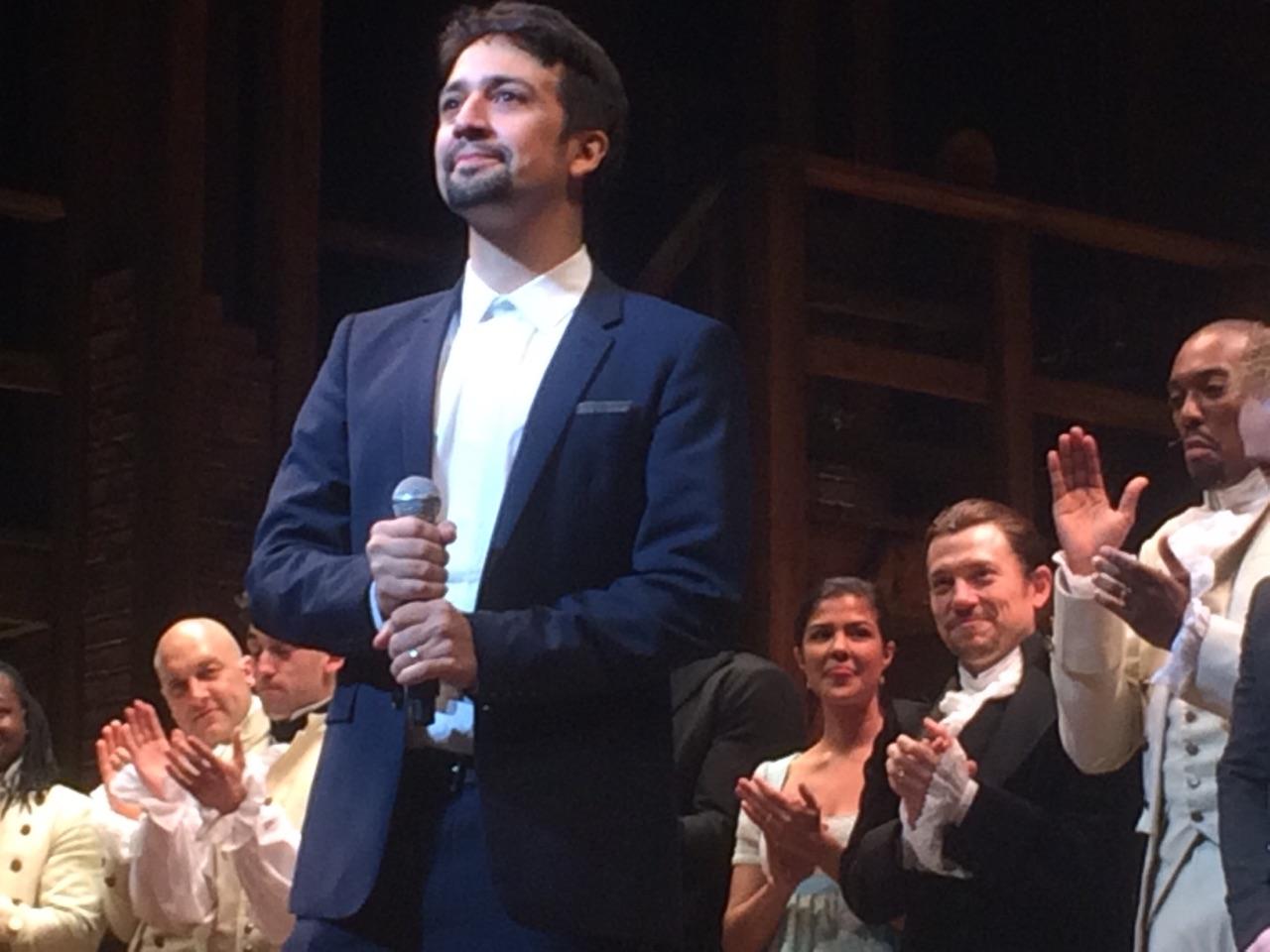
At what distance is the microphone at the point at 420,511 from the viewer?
2.06 meters

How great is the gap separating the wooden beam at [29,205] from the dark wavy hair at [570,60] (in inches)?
187

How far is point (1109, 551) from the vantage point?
3115 mm

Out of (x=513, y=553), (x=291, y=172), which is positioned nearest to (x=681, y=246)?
(x=291, y=172)

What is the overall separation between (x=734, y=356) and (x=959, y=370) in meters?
4.79

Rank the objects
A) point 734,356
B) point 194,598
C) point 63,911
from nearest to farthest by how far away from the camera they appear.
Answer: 1. point 734,356
2. point 63,911
3. point 194,598

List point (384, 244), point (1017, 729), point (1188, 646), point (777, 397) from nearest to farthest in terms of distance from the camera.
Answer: point (1188, 646)
point (1017, 729)
point (777, 397)
point (384, 244)

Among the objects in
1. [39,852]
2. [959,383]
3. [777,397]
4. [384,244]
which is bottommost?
[39,852]

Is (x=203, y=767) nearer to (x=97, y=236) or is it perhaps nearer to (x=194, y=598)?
(x=194, y=598)

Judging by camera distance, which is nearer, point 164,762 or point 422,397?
point 422,397

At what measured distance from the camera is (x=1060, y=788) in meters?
3.69

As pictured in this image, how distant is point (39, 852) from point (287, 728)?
53 centimetres

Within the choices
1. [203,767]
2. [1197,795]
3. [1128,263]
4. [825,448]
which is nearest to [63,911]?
[203,767]

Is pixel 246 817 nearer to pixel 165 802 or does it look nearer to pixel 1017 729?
pixel 165 802

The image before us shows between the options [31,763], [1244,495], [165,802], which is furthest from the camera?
[31,763]
